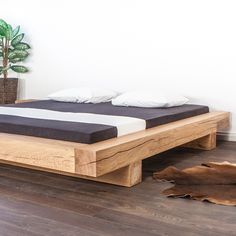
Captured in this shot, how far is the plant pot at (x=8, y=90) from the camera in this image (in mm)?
4410

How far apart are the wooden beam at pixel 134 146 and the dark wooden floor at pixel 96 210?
0.18 metres

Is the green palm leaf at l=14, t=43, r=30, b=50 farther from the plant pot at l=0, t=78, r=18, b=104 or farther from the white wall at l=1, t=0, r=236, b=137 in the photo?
the plant pot at l=0, t=78, r=18, b=104

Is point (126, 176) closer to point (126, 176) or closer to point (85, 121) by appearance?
point (126, 176)

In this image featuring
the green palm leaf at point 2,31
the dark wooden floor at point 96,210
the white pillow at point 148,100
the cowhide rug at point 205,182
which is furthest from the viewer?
the green palm leaf at point 2,31

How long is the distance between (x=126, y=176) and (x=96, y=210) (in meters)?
0.40

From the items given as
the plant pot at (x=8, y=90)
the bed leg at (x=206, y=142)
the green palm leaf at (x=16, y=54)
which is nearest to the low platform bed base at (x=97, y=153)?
the bed leg at (x=206, y=142)

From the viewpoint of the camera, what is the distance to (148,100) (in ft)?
10.4

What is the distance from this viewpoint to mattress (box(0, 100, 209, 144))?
2156mm

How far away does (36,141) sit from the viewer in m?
2.14

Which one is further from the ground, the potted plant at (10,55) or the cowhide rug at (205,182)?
the potted plant at (10,55)

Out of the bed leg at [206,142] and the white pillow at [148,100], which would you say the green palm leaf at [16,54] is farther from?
the bed leg at [206,142]

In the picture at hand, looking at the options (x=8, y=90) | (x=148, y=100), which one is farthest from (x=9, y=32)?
(x=148, y=100)

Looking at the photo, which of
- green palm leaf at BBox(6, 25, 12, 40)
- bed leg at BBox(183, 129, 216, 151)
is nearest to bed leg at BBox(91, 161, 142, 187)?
bed leg at BBox(183, 129, 216, 151)

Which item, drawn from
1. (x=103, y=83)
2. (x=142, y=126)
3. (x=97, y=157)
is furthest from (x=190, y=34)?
(x=97, y=157)
